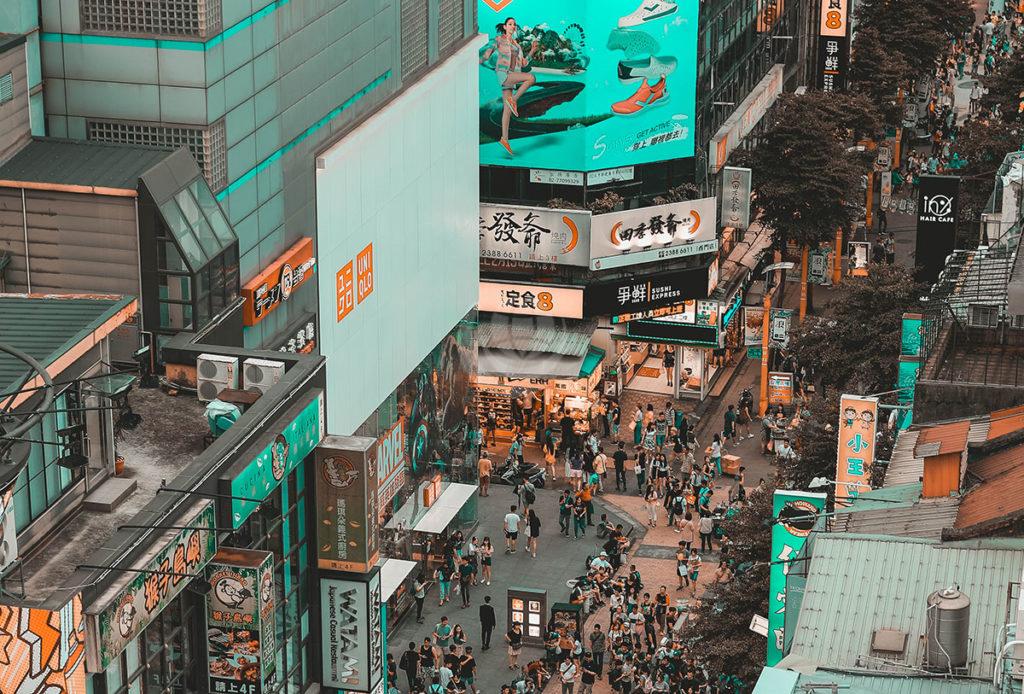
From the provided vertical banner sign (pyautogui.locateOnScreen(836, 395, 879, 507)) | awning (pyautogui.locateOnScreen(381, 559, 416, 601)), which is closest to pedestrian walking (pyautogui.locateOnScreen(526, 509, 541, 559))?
awning (pyautogui.locateOnScreen(381, 559, 416, 601))

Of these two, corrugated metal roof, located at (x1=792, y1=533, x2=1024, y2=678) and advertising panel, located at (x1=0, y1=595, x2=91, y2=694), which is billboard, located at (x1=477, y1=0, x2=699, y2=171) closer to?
corrugated metal roof, located at (x1=792, y1=533, x2=1024, y2=678)

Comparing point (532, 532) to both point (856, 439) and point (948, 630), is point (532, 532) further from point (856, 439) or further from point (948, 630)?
point (948, 630)

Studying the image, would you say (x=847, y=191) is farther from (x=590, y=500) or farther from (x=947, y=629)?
(x=947, y=629)

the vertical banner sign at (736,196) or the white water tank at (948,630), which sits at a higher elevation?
the white water tank at (948,630)

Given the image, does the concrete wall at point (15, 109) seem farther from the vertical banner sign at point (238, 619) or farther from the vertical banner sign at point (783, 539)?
the vertical banner sign at point (783, 539)

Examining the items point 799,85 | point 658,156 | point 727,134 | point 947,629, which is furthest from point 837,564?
point 799,85

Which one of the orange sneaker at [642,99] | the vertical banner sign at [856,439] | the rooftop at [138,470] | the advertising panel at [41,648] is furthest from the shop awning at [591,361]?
the advertising panel at [41,648]
